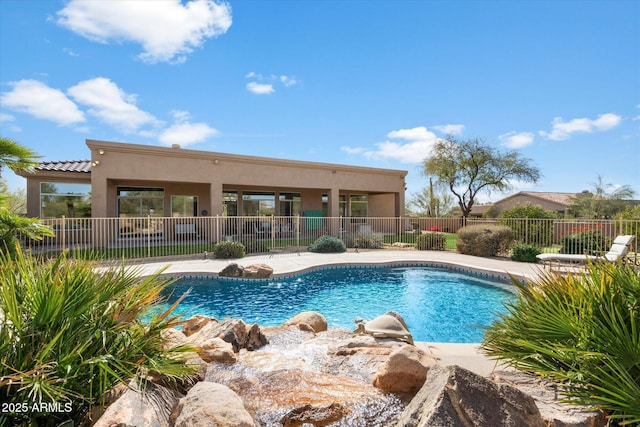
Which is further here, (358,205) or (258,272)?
(358,205)

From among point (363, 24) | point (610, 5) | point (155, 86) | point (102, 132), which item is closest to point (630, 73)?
point (610, 5)

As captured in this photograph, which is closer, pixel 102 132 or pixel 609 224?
pixel 609 224

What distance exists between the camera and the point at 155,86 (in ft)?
45.0

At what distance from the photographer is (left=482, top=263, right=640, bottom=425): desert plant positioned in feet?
7.04

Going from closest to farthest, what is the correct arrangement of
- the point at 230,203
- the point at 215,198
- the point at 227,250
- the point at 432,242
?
1. the point at 227,250
2. the point at 215,198
3. the point at 432,242
4. the point at 230,203

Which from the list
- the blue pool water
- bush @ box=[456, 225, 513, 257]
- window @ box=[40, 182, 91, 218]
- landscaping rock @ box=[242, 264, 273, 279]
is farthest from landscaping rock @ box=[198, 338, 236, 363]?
window @ box=[40, 182, 91, 218]

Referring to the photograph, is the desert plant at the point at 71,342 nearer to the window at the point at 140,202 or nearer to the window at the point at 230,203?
the window at the point at 140,202

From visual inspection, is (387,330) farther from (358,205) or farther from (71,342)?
(358,205)

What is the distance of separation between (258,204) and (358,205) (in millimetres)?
9346

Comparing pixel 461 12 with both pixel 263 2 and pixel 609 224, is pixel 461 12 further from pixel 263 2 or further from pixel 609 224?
pixel 609 224

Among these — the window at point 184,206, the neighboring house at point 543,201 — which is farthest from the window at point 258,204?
the neighboring house at point 543,201

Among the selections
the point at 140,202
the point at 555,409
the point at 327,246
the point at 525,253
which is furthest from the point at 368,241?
the point at 555,409

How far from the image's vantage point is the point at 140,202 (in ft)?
59.2

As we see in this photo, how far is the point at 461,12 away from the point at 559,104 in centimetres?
885
